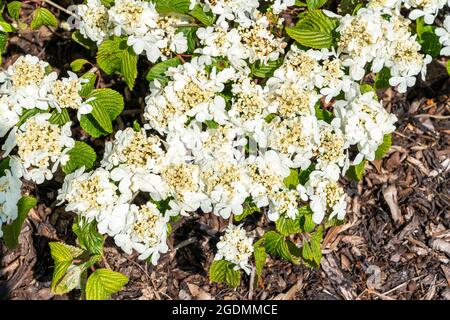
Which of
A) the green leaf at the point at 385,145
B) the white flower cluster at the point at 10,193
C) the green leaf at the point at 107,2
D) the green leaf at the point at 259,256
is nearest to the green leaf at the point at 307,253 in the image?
the green leaf at the point at 259,256

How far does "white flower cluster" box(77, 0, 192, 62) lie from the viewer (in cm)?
193

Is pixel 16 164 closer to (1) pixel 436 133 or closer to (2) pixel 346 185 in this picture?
(2) pixel 346 185

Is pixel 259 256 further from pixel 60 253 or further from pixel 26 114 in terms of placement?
pixel 26 114

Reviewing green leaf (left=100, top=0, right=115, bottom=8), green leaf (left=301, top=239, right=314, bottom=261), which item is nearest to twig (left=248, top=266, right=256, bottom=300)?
green leaf (left=301, top=239, right=314, bottom=261)

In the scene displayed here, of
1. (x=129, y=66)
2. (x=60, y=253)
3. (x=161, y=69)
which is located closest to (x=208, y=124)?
(x=161, y=69)

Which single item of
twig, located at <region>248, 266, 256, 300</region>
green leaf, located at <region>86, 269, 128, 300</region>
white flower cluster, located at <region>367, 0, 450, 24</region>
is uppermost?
white flower cluster, located at <region>367, 0, 450, 24</region>

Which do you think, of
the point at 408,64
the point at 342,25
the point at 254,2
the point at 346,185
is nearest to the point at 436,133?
the point at 346,185

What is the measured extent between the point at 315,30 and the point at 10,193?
1.23 metres

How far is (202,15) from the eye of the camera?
2.08 metres

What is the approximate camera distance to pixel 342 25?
78.1 inches

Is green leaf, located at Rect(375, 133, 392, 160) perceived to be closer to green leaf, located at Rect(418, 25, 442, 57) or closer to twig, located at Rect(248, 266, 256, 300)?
green leaf, located at Rect(418, 25, 442, 57)

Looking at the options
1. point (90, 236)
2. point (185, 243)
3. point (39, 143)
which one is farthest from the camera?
point (185, 243)

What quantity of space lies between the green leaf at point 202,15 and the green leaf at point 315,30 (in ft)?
0.96
